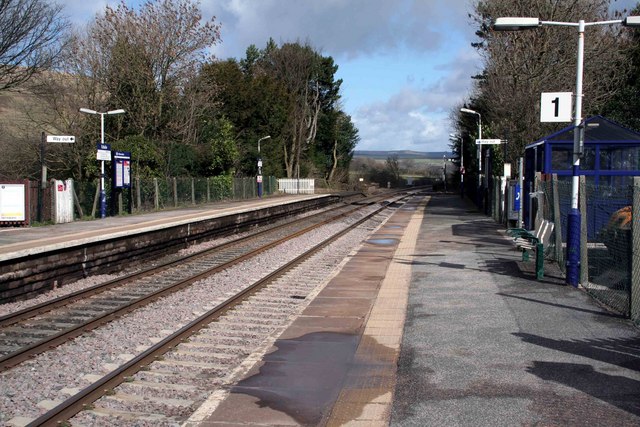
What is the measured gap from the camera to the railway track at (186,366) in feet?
19.0

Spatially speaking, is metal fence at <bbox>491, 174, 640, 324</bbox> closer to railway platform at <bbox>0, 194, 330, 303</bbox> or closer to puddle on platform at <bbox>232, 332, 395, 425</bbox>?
puddle on platform at <bbox>232, 332, 395, 425</bbox>

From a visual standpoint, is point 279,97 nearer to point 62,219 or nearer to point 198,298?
point 62,219

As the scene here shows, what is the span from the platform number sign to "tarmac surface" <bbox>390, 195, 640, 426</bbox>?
2.84 metres

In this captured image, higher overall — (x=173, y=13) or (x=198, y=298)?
(x=173, y=13)

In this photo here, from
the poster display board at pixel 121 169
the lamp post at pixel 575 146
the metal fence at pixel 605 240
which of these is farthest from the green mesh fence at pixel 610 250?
the poster display board at pixel 121 169

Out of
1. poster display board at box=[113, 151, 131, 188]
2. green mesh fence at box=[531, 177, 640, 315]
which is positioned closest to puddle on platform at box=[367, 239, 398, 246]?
green mesh fence at box=[531, 177, 640, 315]

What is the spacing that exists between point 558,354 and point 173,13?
37749 mm

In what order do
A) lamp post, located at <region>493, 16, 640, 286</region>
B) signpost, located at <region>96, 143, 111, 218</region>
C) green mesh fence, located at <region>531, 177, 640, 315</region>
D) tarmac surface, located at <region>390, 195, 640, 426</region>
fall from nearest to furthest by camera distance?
tarmac surface, located at <region>390, 195, 640, 426</region>
green mesh fence, located at <region>531, 177, 640, 315</region>
lamp post, located at <region>493, 16, 640, 286</region>
signpost, located at <region>96, 143, 111, 218</region>

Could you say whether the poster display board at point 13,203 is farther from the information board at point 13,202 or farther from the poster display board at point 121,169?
the poster display board at point 121,169

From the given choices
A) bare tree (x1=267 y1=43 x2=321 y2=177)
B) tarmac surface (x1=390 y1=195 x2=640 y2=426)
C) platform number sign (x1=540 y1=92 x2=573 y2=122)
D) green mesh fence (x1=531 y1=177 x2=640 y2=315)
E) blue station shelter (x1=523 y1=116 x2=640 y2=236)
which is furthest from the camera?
bare tree (x1=267 y1=43 x2=321 y2=177)

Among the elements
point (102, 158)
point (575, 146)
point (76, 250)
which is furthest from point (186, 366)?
point (102, 158)

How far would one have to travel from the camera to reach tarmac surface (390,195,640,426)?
5453 mm

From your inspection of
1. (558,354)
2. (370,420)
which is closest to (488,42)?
(558,354)

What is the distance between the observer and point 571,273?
11.3 m
